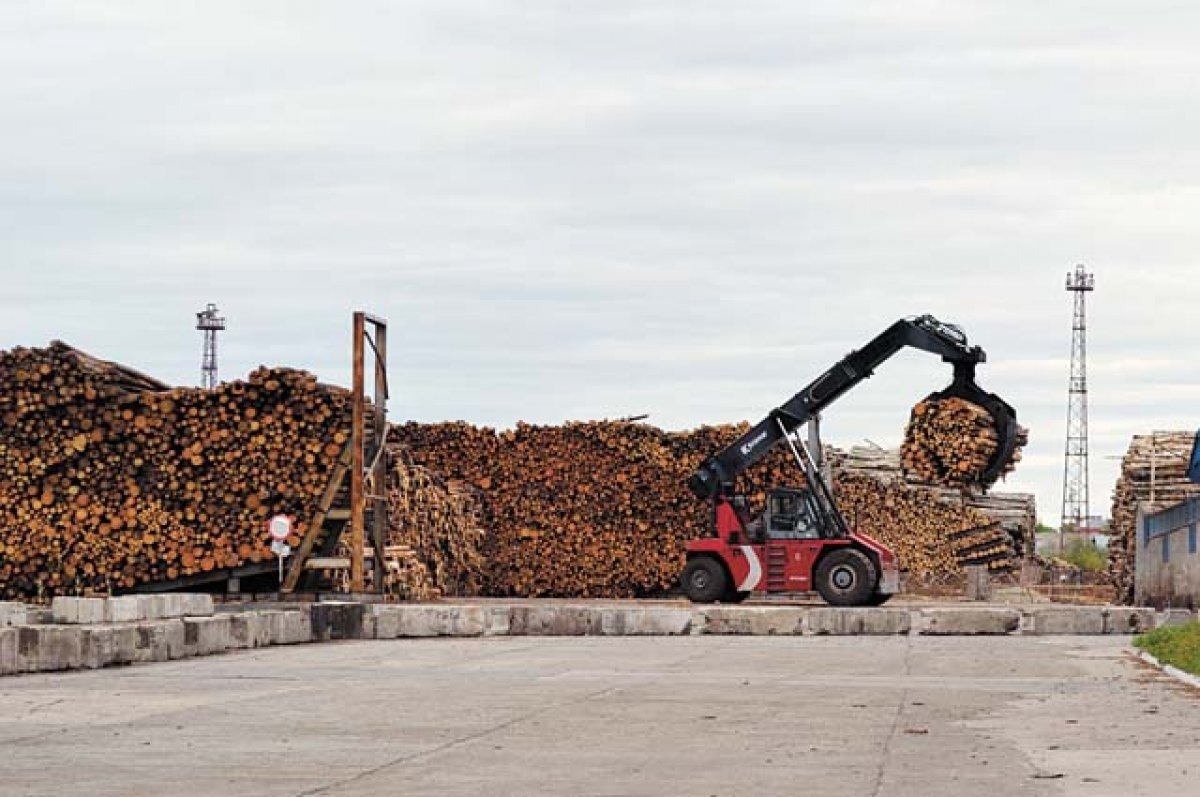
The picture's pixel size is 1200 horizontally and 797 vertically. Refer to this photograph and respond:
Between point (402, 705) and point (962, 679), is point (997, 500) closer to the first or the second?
point (962, 679)

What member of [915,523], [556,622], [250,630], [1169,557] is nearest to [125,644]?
[250,630]

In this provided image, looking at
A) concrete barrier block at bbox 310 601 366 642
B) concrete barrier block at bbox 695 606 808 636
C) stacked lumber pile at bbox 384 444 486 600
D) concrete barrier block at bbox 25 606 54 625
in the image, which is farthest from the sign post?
concrete barrier block at bbox 695 606 808 636

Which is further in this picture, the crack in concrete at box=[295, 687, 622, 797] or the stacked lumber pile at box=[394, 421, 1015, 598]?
the stacked lumber pile at box=[394, 421, 1015, 598]

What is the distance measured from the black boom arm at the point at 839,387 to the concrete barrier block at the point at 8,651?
17402mm

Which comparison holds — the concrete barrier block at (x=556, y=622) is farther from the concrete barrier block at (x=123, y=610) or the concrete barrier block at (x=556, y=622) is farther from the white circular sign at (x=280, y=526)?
the concrete barrier block at (x=123, y=610)

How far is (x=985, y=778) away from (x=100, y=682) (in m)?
8.49

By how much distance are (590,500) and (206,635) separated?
1588 cm

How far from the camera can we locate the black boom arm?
33.0 meters

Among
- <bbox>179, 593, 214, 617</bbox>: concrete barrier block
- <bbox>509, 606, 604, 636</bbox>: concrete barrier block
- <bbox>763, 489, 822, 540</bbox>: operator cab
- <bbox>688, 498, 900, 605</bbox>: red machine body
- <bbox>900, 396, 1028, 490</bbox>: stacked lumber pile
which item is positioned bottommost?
<bbox>509, 606, 604, 636</bbox>: concrete barrier block

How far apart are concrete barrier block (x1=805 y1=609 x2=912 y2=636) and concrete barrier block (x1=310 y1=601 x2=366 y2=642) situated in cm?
589

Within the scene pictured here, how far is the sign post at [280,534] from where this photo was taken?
27.0 m

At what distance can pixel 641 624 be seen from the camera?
1026 inches

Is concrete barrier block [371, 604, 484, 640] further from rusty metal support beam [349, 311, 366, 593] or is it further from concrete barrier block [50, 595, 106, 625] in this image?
concrete barrier block [50, 595, 106, 625]

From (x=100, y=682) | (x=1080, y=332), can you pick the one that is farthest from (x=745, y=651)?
(x=1080, y=332)
